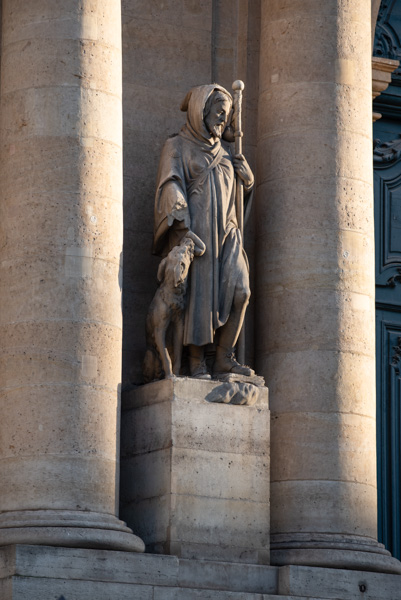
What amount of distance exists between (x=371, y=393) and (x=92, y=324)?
3201mm

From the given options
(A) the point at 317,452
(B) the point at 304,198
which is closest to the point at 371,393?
(A) the point at 317,452

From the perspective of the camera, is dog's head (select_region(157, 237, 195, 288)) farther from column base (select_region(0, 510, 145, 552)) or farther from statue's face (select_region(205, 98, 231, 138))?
column base (select_region(0, 510, 145, 552))

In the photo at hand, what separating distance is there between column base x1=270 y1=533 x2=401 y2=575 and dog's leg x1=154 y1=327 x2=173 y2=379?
6.35ft

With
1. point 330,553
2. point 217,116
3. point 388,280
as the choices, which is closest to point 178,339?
point 217,116

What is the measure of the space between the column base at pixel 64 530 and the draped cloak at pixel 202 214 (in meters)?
2.24

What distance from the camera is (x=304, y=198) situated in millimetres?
17656

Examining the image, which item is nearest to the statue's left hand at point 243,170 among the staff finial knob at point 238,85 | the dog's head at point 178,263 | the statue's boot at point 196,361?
the staff finial knob at point 238,85

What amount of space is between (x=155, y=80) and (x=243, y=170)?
1535 mm

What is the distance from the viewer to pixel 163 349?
16.7 m

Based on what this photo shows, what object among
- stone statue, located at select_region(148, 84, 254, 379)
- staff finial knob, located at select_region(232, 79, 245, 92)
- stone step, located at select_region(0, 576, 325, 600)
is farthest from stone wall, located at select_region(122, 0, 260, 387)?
stone step, located at select_region(0, 576, 325, 600)

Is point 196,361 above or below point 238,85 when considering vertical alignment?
below

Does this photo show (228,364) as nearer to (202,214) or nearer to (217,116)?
(202,214)

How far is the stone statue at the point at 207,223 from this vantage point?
1694 centimetres

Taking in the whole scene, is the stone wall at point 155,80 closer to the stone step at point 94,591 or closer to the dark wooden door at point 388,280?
the dark wooden door at point 388,280
